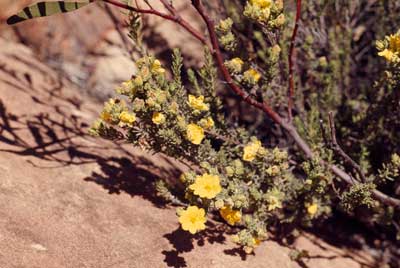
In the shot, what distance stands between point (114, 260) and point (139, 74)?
0.85 metres

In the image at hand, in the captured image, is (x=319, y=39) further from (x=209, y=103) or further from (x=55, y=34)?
(x=55, y=34)

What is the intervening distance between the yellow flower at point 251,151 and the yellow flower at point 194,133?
26 centimetres

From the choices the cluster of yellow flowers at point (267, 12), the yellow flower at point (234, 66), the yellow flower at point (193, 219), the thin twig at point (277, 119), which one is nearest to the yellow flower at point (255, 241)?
the yellow flower at point (193, 219)

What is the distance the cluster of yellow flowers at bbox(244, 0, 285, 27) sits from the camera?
2068mm

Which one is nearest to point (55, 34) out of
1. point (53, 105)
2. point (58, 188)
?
point (53, 105)

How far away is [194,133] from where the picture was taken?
225 centimetres

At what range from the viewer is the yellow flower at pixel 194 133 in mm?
2219

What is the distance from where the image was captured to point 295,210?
8.59 ft

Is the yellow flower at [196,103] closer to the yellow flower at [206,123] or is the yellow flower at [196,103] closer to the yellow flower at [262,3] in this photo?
the yellow flower at [206,123]

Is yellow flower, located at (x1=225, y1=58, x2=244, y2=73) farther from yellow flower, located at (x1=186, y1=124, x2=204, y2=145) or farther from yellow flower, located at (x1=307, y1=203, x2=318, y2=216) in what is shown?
yellow flower, located at (x1=307, y1=203, x2=318, y2=216)

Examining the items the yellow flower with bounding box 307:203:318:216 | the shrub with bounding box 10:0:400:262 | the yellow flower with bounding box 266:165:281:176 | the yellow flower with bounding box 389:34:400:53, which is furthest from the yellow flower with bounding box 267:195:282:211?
Answer: the yellow flower with bounding box 389:34:400:53

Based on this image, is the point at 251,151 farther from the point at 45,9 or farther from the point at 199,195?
the point at 45,9

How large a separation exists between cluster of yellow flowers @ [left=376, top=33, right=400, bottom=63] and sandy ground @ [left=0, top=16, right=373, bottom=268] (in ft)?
3.77

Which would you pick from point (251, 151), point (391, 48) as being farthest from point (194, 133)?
point (391, 48)
